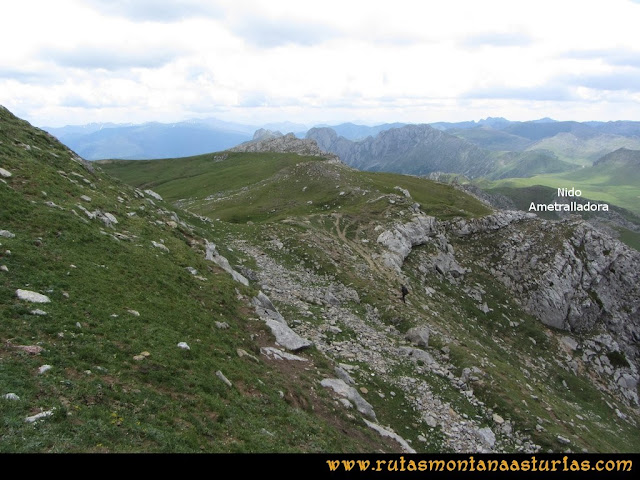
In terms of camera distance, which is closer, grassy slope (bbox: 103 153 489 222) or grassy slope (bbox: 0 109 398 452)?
grassy slope (bbox: 0 109 398 452)

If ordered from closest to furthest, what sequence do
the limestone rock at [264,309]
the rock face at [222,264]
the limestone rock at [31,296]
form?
the limestone rock at [31,296]
the limestone rock at [264,309]
the rock face at [222,264]

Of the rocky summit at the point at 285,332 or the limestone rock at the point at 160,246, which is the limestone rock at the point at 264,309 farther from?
the limestone rock at the point at 160,246

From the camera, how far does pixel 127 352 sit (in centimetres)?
1565

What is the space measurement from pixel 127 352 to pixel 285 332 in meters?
11.5

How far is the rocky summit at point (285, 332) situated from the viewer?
13531 mm

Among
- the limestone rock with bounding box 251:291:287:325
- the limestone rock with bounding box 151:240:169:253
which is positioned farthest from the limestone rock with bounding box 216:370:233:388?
the limestone rock with bounding box 151:240:169:253

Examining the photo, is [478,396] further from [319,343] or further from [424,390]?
[319,343]

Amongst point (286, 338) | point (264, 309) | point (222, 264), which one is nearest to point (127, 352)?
point (286, 338)

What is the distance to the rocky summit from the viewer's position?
1353 centimetres

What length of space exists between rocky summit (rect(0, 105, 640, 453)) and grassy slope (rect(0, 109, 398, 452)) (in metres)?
0.09

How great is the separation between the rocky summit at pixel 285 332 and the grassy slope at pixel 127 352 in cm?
9

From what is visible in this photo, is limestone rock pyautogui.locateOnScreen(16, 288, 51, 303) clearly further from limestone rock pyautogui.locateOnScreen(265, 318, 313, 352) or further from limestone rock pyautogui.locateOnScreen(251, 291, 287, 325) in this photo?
limestone rock pyautogui.locateOnScreen(251, 291, 287, 325)

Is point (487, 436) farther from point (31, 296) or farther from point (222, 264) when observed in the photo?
point (31, 296)

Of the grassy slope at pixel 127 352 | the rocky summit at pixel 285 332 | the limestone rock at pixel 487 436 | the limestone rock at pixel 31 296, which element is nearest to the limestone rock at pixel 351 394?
the rocky summit at pixel 285 332
